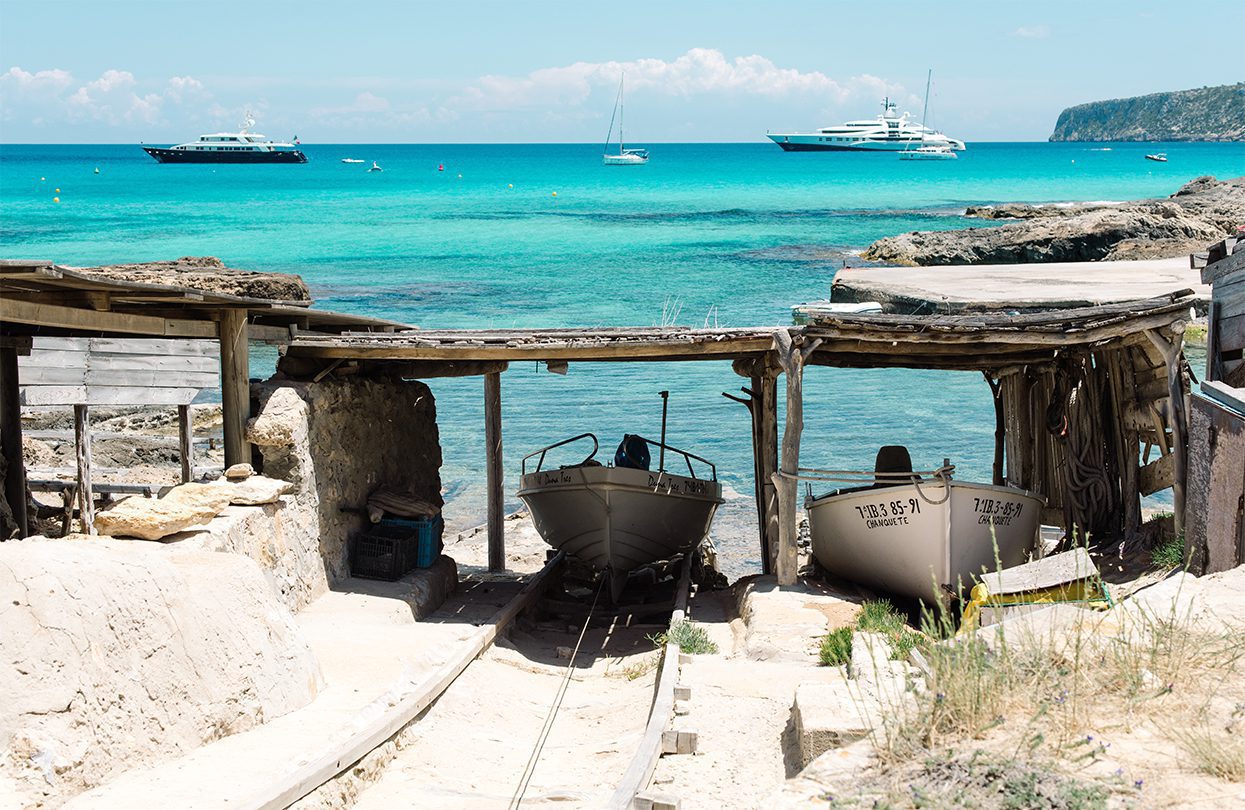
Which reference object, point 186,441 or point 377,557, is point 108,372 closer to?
point 186,441

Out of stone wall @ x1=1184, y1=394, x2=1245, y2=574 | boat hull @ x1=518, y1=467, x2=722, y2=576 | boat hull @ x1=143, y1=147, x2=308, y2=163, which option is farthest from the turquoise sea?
stone wall @ x1=1184, y1=394, x2=1245, y2=574

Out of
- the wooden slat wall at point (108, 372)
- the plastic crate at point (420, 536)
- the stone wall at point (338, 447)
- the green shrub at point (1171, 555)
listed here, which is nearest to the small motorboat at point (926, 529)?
the green shrub at point (1171, 555)

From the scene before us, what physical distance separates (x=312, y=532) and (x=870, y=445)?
508 inches

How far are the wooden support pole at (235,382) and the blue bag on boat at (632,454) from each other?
16.1ft

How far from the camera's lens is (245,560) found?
828 cm

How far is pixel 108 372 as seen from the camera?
38.9 ft

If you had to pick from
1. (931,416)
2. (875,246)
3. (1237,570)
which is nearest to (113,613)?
(1237,570)

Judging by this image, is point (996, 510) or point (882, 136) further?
point (882, 136)

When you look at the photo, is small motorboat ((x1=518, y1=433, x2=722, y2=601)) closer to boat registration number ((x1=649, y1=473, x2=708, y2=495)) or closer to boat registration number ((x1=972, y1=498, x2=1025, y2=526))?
boat registration number ((x1=649, y1=473, x2=708, y2=495))

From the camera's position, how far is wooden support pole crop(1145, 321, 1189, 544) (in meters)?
10.3

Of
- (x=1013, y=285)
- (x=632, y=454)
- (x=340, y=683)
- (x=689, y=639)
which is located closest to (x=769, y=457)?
(x=632, y=454)

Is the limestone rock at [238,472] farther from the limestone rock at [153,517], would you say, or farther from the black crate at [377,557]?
the black crate at [377,557]

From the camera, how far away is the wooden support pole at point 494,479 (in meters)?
15.7

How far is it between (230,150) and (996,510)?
440ft
